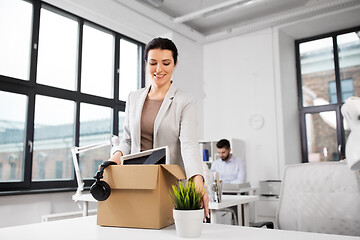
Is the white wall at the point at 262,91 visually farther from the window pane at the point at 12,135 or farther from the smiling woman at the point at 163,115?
the smiling woman at the point at 163,115

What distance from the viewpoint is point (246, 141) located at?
18.4ft

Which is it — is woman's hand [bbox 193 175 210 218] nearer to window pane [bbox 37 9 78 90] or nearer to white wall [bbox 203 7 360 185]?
window pane [bbox 37 9 78 90]

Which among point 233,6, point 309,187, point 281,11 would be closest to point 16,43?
point 233,6

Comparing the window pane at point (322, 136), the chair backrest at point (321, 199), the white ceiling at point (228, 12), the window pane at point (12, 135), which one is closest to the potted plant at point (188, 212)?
the chair backrest at point (321, 199)

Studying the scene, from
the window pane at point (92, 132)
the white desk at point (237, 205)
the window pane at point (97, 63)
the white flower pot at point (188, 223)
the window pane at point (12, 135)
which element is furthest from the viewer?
the window pane at point (97, 63)

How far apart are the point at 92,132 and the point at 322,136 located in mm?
3794

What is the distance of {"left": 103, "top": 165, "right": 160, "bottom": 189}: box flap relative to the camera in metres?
1.04

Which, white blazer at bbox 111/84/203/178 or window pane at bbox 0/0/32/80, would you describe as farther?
window pane at bbox 0/0/32/80

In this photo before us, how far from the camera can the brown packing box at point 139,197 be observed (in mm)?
1047

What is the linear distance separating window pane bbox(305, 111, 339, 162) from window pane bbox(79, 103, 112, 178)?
3432 millimetres

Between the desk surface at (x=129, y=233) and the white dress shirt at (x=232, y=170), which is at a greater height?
the white dress shirt at (x=232, y=170)

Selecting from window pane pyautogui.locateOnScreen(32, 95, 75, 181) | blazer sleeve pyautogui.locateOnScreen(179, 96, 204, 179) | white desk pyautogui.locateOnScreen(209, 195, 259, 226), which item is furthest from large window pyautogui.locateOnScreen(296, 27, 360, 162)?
blazer sleeve pyautogui.locateOnScreen(179, 96, 204, 179)

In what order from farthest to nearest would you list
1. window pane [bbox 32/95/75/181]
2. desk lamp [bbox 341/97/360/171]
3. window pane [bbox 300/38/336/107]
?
window pane [bbox 300/38/336/107], window pane [bbox 32/95/75/181], desk lamp [bbox 341/97/360/171]

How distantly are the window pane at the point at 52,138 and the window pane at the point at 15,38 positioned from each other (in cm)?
42
